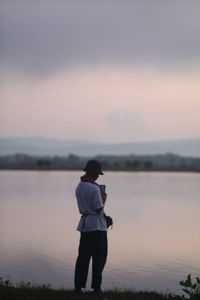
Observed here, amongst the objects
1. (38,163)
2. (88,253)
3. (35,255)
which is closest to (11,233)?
(35,255)

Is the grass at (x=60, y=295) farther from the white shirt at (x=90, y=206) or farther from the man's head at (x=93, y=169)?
the man's head at (x=93, y=169)

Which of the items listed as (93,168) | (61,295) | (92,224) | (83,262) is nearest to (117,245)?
(83,262)

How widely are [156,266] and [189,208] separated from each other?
11.1 meters

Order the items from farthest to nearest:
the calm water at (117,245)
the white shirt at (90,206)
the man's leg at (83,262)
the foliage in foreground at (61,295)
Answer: the calm water at (117,245)
the man's leg at (83,262)
the white shirt at (90,206)
the foliage in foreground at (61,295)

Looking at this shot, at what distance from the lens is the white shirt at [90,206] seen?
6176 millimetres

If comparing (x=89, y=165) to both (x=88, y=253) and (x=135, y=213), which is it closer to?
(x=88, y=253)

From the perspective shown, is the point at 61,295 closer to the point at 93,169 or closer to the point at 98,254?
the point at 98,254

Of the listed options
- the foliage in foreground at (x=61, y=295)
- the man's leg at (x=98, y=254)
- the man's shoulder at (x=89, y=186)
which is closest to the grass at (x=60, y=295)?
the foliage in foreground at (x=61, y=295)

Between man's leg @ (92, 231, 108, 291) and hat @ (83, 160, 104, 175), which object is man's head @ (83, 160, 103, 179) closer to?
hat @ (83, 160, 104, 175)

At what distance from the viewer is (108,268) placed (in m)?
9.30

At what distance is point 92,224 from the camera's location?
622 centimetres

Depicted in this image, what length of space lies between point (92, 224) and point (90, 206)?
0.66 feet

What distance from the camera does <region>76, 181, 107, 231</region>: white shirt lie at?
20.3ft

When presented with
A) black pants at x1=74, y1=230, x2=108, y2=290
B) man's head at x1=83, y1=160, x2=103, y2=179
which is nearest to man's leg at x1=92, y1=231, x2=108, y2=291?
black pants at x1=74, y1=230, x2=108, y2=290
